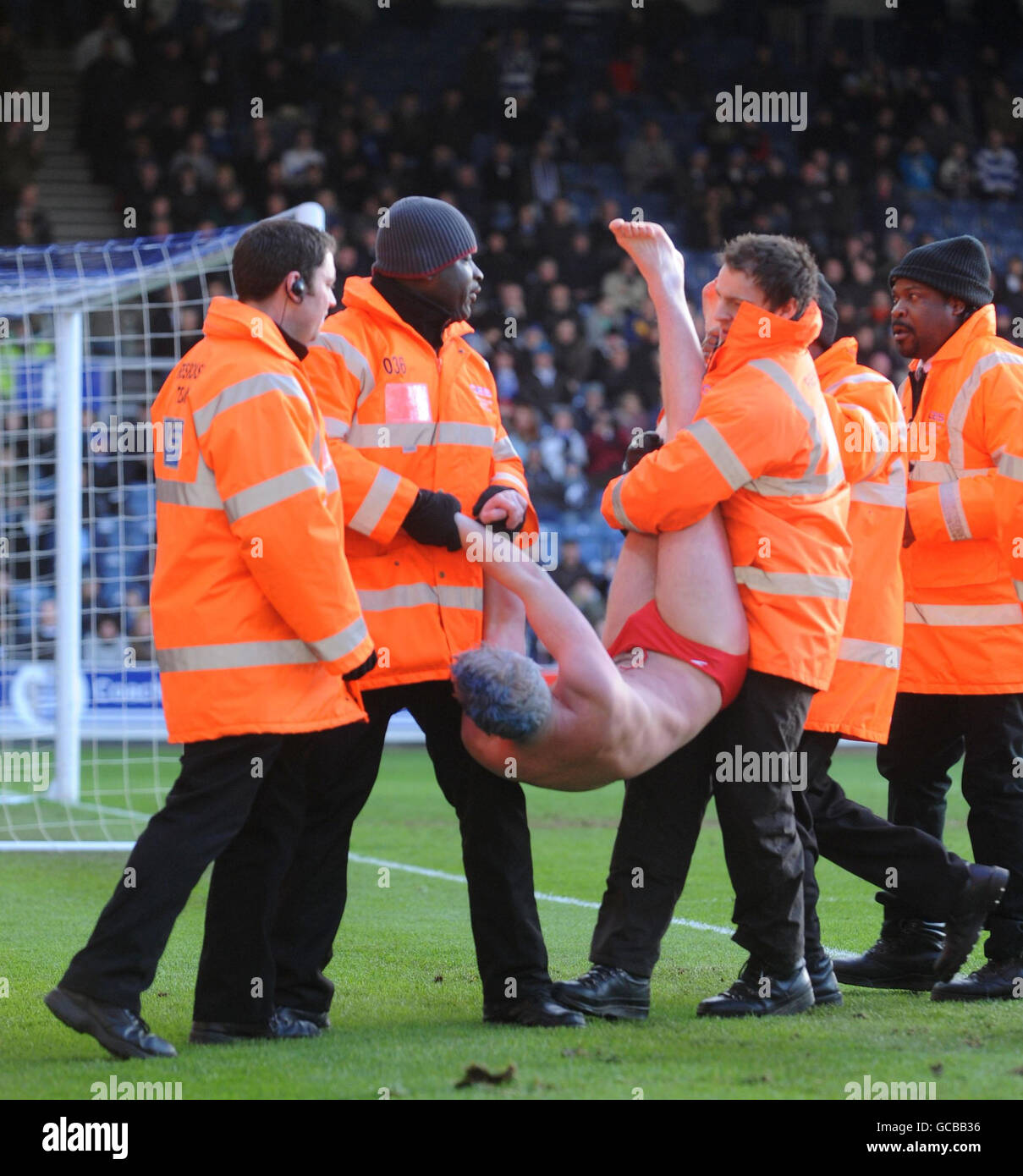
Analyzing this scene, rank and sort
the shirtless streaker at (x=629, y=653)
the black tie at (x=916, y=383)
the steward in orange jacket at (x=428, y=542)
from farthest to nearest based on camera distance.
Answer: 1. the black tie at (x=916, y=383)
2. the steward in orange jacket at (x=428, y=542)
3. the shirtless streaker at (x=629, y=653)

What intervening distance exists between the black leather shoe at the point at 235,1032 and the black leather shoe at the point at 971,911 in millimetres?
1966

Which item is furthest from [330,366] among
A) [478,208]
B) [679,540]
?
[478,208]

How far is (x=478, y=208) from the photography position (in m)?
19.9

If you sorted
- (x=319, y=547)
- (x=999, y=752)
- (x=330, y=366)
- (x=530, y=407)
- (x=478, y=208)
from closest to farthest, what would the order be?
1. (x=319, y=547)
2. (x=330, y=366)
3. (x=999, y=752)
4. (x=530, y=407)
5. (x=478, y=208)

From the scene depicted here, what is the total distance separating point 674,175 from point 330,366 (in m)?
17.0

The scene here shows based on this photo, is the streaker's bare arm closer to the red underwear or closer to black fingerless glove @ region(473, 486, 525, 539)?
black fingerless glove @ region(473, 486, 525, 539)

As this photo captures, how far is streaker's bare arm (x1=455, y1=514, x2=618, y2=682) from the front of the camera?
177 inches

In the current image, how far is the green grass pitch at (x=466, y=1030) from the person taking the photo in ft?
13.1

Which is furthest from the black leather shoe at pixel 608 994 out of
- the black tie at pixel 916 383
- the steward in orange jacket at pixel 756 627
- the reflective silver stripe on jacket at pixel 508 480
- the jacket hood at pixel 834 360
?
the black tie at pixel 916 383

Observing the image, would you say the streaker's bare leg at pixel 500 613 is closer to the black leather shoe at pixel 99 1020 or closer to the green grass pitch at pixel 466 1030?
the green grass pitch at pixel 466 1030

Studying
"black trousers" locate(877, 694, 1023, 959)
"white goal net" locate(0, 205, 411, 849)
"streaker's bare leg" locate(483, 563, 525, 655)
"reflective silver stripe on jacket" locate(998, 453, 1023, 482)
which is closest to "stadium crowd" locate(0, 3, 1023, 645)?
"white goal net" locate(0, 205, 411, 849)

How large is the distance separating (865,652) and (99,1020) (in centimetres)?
253

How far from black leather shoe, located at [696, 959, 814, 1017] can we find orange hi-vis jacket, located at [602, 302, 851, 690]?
33.7 inches
